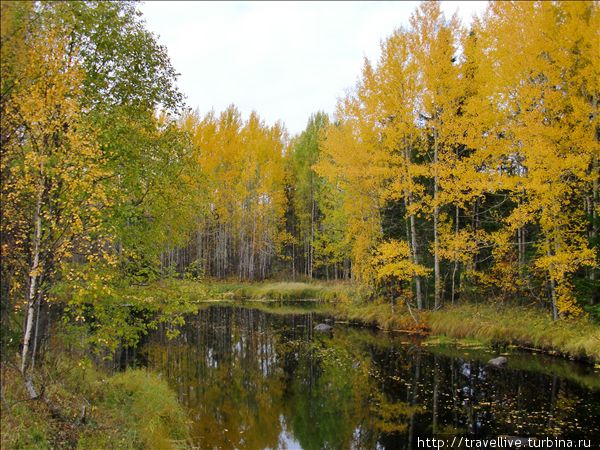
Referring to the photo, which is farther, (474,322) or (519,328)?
(474,322)

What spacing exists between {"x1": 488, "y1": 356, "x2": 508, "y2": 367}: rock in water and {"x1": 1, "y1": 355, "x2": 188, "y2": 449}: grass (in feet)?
31.1

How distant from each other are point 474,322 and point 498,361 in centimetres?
393

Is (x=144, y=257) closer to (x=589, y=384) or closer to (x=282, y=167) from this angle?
(x=589, y=384)

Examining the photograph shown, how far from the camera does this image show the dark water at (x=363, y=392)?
9.60 m

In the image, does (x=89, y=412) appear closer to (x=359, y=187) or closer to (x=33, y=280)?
(x=33, y=280)

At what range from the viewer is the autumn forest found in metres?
7.16

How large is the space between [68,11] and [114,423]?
7071 millimetres

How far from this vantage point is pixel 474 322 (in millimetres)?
18078

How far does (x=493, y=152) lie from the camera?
56.2 ft

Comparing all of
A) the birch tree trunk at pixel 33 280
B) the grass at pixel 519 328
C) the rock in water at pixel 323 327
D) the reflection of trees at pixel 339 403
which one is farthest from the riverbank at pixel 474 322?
the reflection of trees at pixel 339 403

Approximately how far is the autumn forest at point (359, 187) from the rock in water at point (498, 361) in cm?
210

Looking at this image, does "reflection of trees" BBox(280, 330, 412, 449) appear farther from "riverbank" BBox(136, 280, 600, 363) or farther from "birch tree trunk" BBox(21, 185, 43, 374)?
"birch tree trunk" BBox(21, 185, 43, 374)

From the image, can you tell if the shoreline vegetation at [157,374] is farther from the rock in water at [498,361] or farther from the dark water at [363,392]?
the dark water at [363,392]

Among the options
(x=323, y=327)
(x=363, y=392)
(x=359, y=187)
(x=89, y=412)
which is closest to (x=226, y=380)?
(x=363, y=392)
